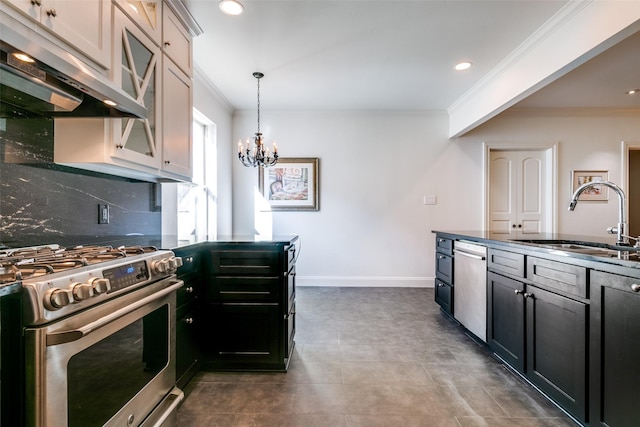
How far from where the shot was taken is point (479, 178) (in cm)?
439

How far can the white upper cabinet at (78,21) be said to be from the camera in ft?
3.58

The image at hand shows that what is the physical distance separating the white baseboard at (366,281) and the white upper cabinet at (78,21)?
3525mm

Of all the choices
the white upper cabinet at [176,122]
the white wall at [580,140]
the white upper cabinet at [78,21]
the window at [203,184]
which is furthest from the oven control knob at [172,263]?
the white wall at [580,140]

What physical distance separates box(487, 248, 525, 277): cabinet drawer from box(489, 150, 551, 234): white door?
2.50 meters

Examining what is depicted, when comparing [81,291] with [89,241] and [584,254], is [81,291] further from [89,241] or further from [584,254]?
[584,254]

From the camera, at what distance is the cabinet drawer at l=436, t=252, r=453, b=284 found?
2896 mm

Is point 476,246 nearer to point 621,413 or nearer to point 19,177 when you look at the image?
point 621,413

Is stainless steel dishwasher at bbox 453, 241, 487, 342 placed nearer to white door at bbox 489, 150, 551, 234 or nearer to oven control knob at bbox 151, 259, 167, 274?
white door at bbox 489, 150, 551, 234

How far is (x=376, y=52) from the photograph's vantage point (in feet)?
9.02

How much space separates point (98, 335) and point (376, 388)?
1571mm

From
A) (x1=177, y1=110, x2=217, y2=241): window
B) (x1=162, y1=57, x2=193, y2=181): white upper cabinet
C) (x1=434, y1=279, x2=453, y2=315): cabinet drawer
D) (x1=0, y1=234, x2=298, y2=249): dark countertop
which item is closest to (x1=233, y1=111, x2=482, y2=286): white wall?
(x1=177, y1=110, x2=217, y2=241): window

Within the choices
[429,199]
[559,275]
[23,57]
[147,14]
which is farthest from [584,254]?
[429,199]

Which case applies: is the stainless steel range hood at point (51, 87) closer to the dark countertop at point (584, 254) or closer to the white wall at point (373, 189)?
the dark countertop at point (584, 254)

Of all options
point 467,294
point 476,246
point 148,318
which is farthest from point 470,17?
point 148,318
